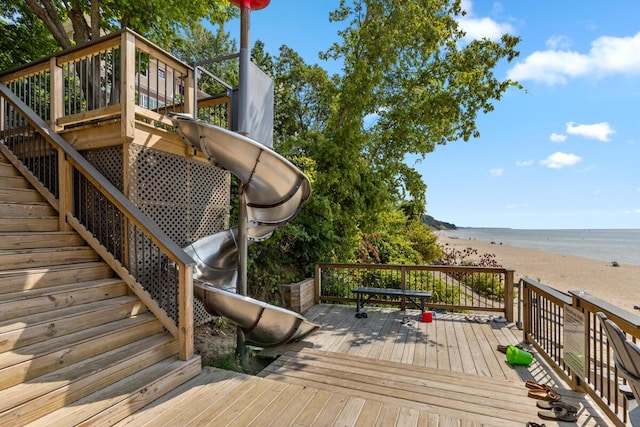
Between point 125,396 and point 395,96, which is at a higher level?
point 395,96

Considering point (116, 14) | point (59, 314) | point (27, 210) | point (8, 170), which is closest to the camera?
point (59, 314)

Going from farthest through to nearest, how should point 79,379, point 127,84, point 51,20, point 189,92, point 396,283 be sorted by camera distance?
point 396,283, point 51,20, point 189,92, point 127,84, point 79,379

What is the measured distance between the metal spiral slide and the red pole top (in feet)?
5.76

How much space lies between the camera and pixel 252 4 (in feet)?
13.0

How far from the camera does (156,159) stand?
4.22 meters

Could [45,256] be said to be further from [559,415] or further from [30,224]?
[559,415]

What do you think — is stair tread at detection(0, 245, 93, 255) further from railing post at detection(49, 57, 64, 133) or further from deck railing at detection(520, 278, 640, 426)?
deck railing at detection(520, 278, 640, 426)

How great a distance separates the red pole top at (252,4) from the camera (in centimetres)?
387

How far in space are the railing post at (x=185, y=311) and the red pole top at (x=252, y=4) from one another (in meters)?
3.28

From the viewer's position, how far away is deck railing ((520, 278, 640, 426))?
2.47 m

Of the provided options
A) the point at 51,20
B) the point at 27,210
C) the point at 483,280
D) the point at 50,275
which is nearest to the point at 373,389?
the point at 50,275

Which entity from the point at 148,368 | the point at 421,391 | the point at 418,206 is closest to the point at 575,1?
the point at 418,206

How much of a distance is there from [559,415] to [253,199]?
3739mm

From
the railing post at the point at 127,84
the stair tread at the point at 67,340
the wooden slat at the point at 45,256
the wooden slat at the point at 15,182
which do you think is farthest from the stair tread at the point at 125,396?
the wooden slat at the point at 15,182
